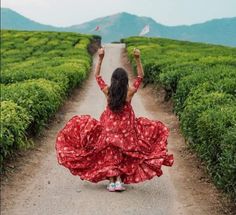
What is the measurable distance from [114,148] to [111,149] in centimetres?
5

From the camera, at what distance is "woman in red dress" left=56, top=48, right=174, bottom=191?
8.29 meters

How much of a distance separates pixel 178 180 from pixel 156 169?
1.28 metres

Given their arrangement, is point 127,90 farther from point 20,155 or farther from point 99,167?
point 20,155

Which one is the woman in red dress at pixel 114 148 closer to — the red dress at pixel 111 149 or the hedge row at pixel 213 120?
the red dress at pixel 111 149

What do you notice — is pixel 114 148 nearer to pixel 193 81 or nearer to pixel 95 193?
pixel 95 193

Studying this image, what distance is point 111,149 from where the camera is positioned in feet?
27.3

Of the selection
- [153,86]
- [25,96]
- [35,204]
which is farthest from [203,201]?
[153,86]

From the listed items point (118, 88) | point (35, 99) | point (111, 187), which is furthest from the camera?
point (35, 99)

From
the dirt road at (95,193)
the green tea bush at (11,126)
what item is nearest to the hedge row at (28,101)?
the green tea bush at (11,126)

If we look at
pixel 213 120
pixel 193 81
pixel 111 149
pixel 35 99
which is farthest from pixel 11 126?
pixel 193 81

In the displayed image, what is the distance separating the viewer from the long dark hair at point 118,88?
26.5ft

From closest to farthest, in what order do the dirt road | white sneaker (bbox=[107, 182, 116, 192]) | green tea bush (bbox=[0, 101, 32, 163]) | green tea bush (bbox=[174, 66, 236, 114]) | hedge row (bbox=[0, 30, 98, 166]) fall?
1. the dirt road
2. white sneaker (bbox=[107, 182, 116, 192])
3. green tea bush (bbox=[0, 101, 32, 163])
4. hedge row (bbox=[0, 30, 98, 166])
5. green tea bush (bbox=[174, 66, 236, 114])

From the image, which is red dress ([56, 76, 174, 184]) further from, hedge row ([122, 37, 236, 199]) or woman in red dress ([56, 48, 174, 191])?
hedge row ([122, 37, 236, 199])

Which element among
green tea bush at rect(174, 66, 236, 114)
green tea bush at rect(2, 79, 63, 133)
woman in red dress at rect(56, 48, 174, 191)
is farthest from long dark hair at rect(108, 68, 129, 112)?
green tea bush at rect(174, 66, 236, 114)
